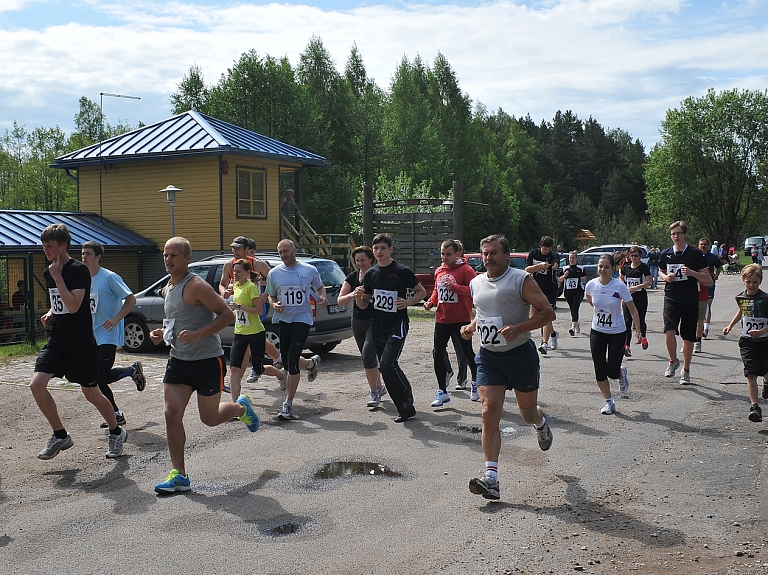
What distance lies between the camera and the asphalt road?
15.0 ft

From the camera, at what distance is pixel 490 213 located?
67500mm

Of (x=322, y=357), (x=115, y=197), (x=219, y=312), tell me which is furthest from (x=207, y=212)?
(x=219, y=312)

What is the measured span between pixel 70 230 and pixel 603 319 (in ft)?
66.5

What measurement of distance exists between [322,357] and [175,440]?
7.90 meters

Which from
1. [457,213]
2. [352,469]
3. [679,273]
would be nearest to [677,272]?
[679,273]

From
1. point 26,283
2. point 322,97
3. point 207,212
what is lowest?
point 26,283

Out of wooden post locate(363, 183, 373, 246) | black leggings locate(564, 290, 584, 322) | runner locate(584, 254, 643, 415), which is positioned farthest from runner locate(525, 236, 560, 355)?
wooden post locate(363, 183, 373, 246)

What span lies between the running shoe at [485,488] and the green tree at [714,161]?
210 feet

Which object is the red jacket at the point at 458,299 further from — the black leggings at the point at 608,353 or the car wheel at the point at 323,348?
the car wheel at the point at 323,348

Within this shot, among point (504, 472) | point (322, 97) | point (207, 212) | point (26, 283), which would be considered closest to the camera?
point (504, 472)

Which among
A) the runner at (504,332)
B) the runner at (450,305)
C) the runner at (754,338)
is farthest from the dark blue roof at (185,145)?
the runner at (504,332)

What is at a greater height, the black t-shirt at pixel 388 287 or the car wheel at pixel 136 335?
the black t-shirt at pixel 388 287

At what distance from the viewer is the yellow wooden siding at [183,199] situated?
85.0 feet

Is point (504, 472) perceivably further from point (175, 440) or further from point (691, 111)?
point (691, 111)
